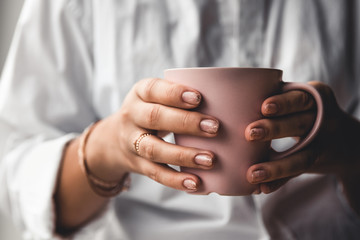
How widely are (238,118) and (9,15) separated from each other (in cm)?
103

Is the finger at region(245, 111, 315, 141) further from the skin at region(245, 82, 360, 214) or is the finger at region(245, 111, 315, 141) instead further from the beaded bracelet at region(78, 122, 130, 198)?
the beaded bracelet at region(78, 122, 130, 198)

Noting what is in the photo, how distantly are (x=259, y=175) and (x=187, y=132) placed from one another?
4.2 inches

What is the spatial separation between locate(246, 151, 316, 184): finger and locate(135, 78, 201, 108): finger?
115 millimetres

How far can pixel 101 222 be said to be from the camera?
2.40 feet

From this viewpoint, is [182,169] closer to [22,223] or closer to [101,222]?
[101,222]

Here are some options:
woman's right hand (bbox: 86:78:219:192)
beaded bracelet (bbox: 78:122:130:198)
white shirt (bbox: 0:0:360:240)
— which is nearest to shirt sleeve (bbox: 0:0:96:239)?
white shirt (bbox: 0:0:360:240)

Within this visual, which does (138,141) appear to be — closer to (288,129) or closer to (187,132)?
(187,132)

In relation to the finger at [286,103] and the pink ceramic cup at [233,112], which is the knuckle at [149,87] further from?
the finger at [286,103]

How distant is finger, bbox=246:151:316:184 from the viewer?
40cm

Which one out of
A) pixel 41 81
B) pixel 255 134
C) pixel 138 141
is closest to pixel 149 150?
pixel 138 141

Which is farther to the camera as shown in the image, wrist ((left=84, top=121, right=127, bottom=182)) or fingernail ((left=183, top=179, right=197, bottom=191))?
wrist ((left=84, top=121, right=127, bottom=182))

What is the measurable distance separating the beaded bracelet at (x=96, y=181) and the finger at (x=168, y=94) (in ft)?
0.72

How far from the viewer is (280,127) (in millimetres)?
412

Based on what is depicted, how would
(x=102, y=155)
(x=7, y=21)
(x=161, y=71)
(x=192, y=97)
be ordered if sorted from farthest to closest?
(x=7, y=21) < (x=161, y=71) < (x=102, y=155) < (x=192, y=97)
